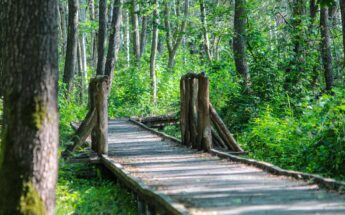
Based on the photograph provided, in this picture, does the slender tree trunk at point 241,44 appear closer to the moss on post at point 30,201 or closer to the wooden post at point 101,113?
the wooden post at point 101,113

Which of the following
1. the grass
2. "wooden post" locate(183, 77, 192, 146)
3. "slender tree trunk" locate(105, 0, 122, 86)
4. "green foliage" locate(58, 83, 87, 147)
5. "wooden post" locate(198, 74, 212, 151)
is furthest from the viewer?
"slender tree trunk" locate(105, 0, 122, 86)

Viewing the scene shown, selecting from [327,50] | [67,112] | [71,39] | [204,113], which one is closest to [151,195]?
[204,113]

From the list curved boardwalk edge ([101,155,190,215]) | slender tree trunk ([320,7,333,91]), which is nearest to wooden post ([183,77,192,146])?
curved boardwalk edge ([101,155,190,215])

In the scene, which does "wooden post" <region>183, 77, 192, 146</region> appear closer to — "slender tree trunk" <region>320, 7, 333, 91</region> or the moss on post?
"slender tree trunk" <region>320, 7, 333, 91</region>

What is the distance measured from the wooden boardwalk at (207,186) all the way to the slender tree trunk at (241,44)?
7255mm

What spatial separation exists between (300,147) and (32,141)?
769 cm

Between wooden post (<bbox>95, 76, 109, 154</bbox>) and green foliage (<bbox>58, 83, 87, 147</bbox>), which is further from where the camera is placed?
green foliage (<bbox>58, 83, 87, 147</bbox>)

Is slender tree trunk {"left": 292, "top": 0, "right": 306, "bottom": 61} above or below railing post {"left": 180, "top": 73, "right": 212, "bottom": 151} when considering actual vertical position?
above

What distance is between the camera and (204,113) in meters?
13.1

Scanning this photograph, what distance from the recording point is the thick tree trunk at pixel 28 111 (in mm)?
6840

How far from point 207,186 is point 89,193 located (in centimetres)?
331

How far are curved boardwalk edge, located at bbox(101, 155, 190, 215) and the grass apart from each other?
0.56 metres

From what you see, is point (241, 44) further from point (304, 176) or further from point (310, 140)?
point (304, 176)

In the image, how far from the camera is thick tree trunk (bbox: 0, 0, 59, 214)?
22.4ft
